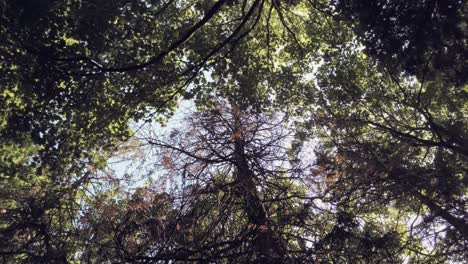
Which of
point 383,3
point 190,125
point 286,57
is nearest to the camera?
point 383,3

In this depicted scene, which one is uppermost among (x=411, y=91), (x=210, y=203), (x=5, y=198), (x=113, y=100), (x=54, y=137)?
(x=411, y=91)

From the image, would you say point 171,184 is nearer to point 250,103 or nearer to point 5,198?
point 250,103

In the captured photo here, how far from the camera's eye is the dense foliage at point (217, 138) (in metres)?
6.37

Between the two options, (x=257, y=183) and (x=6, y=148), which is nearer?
(x=257, y=183)

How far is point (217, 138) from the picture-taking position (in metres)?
7.44

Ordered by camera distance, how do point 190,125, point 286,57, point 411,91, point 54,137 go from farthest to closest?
point 286,57 < point 411,91 < point 54,137 < point 190,125

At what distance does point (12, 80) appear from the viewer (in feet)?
25.3

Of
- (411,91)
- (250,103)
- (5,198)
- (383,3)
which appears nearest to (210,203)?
(250,103)

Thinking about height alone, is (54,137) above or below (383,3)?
below

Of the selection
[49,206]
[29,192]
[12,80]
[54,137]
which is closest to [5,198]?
[29,192]

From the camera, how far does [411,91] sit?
11039 mm

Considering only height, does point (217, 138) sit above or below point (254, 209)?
above

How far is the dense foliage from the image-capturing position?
6367mm

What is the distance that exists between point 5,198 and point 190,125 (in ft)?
17.1
